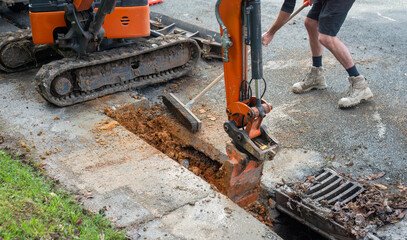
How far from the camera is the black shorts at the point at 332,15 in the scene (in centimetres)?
554

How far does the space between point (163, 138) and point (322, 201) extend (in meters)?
2.02

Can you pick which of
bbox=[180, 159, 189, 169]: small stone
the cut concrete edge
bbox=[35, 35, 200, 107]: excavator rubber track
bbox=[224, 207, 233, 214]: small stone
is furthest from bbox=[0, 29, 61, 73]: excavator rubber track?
bbox=[224, 207, 233, 214]: small stone

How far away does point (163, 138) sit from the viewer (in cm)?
536

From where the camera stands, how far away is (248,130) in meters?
3.93

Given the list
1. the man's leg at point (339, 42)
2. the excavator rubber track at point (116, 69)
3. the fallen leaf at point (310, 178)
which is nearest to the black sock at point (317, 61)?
the man's leg at point (339, 42)

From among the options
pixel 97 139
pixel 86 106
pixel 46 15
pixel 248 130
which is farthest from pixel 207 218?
pixel 46 15

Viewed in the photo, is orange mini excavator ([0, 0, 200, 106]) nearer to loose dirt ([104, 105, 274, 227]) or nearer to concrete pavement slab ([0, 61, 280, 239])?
concrete pavement slab ([0, 61, 280, 239])

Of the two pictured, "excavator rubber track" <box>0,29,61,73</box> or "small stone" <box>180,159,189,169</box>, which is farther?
"excavator rubber track" <box>0,29,61,73</box>

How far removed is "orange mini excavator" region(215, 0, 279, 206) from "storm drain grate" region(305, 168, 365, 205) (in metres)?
0.65

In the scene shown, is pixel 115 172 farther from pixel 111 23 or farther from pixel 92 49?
pixel 111 23

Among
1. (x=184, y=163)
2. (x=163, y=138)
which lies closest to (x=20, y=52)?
(x=163, y=138)

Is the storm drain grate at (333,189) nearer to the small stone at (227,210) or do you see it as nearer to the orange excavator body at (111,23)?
the small stone at (227,210)

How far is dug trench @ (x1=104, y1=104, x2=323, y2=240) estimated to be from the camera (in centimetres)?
443

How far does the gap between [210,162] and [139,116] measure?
1.28 meters
